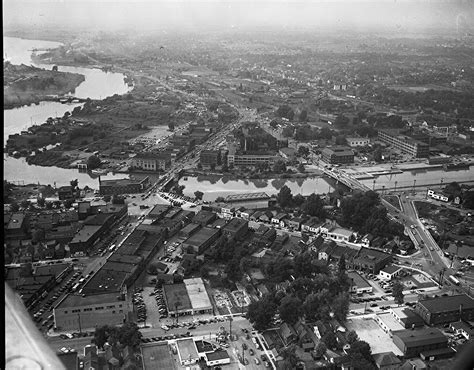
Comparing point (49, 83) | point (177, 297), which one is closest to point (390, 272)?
point (177, 297)

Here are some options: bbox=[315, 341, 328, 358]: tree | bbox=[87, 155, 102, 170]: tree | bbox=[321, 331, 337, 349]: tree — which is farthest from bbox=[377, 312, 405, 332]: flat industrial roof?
bbox=[87, 155, 102, 170]: tree

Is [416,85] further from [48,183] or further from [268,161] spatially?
[48,183]

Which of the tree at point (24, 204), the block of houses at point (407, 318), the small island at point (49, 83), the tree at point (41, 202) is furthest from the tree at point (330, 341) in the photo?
the small island at point (49, 83)

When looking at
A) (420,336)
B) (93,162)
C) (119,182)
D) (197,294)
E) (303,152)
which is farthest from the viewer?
(303,152)

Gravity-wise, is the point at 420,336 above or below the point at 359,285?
above

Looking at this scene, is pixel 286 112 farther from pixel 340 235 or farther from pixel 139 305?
pixel 139 305

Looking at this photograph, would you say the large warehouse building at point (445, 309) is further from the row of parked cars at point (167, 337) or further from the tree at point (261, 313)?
the row of parked cars at point (167, 337)
